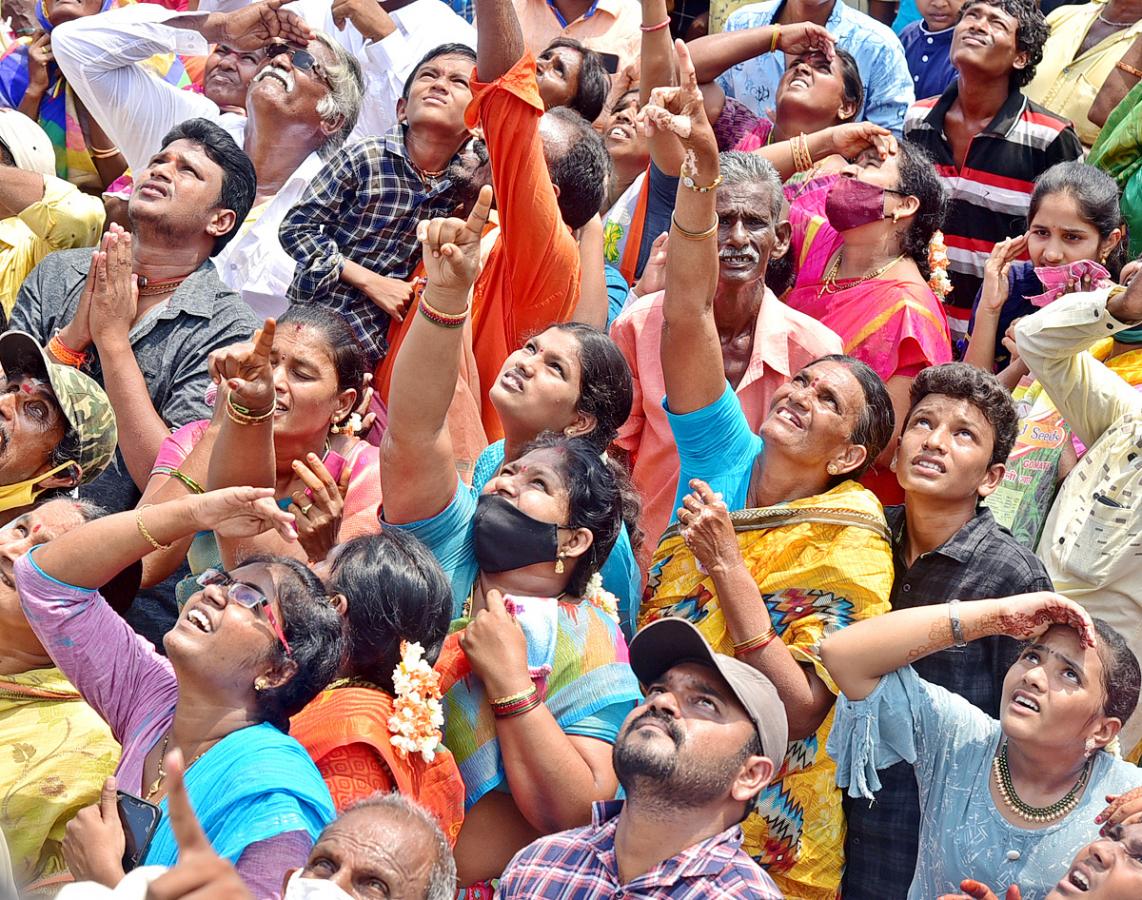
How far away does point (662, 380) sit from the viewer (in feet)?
16.0

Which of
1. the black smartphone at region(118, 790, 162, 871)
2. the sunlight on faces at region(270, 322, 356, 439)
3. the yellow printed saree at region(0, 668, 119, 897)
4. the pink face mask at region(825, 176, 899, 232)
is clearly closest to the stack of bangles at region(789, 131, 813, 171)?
the pink face mask at region(825, 176, 899, 232)

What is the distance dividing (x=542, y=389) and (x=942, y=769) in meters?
1.41

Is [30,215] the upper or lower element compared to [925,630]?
lower

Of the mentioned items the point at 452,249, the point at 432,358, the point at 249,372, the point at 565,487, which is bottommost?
the point at 565,487

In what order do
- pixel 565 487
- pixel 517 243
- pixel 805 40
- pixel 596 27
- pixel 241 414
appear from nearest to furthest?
pixel 241 414 < pixel 565 487 < pixel 517 243 < pixel 805 40 < pixel 596 27

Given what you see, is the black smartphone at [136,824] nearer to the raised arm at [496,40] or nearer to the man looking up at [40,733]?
the man looking up at [40,733]

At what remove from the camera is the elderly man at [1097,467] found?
177 inches

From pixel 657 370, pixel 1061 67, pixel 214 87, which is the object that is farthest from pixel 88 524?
pixel 1061 67

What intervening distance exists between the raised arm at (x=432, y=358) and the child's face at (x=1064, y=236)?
2552mm

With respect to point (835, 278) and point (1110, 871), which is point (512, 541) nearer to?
point (1110, 871)

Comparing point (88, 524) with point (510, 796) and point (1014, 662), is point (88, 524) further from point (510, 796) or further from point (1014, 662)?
point (1014, 662)

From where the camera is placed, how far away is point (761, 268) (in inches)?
→ 194

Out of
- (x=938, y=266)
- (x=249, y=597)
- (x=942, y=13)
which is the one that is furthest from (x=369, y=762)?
(x=942, y=13)

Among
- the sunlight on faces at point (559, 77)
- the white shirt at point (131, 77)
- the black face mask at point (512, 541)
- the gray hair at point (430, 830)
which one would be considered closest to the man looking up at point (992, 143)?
→ the sunlight on faces at point (559, 77)
